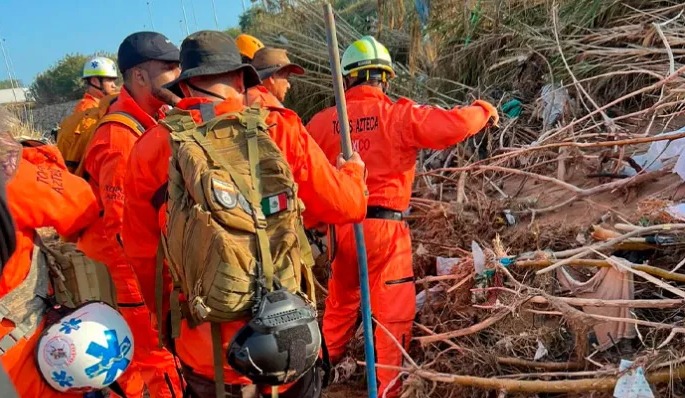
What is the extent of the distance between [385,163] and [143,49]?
1583mm

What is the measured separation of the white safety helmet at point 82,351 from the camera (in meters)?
2.10

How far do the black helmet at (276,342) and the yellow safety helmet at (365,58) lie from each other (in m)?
2.22

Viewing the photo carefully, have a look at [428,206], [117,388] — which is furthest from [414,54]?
[117,388]

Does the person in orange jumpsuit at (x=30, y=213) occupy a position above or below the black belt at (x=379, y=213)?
above

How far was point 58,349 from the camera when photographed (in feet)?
6.91

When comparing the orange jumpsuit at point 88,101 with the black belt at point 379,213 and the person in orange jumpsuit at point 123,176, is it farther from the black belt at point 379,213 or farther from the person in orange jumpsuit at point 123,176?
the black belt at point 379,213

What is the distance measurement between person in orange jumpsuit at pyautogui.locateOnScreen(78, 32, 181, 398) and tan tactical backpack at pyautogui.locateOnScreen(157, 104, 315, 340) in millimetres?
1035

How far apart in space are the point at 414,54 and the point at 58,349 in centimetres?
582

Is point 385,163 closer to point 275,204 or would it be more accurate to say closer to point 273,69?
point 273,69

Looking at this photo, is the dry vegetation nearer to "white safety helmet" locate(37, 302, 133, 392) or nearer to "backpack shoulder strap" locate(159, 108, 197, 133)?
"white safety helmet" locate(37, 302, 133, 392)

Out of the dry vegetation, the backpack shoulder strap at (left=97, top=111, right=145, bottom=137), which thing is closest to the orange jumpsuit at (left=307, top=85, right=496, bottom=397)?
the dry vegetation

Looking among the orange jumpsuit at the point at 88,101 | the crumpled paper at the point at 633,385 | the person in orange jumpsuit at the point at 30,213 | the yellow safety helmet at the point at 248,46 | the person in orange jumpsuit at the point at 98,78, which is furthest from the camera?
the person in orange jumpsuit at the point at 98,78

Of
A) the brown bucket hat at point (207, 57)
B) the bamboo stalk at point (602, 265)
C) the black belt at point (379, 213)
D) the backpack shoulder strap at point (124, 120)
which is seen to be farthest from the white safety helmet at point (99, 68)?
the bamboo stalk at point (602, 265)

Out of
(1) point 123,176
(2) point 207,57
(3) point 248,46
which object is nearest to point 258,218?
(2) point 207,57
